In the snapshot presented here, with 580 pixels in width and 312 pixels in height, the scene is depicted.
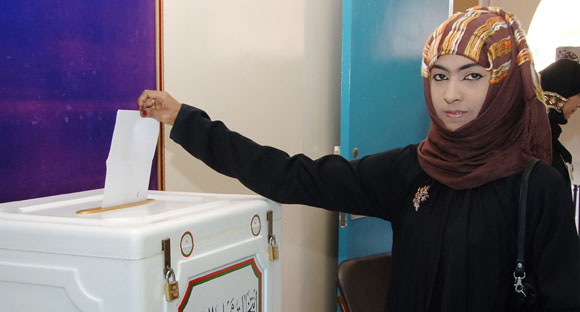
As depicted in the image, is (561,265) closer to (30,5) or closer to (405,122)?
(30,5)

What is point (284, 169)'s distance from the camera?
1.35 metres

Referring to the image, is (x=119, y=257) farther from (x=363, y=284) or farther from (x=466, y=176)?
(x=363, y=284)

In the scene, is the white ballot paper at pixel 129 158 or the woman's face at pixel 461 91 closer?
the white ballot paper at pixel 129 158

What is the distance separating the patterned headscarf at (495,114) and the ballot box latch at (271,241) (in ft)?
1.38

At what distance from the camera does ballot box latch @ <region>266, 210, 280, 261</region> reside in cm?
119

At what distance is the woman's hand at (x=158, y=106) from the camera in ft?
3.90

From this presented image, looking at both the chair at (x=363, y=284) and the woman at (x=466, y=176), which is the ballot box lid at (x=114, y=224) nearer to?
the woman at (x=466, y=176)

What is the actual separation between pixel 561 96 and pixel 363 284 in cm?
176

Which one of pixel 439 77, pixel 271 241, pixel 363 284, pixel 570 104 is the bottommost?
pixel 363 284

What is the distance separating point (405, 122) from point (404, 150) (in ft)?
4.20

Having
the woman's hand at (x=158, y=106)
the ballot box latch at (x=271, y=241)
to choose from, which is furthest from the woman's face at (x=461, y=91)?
the woman's hand at (x=158, y=106)

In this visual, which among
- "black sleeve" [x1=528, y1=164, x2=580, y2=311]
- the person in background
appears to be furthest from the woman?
the person in background

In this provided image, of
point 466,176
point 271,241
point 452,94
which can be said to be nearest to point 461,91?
point 452,94

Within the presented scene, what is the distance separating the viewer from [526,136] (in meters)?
1.25
